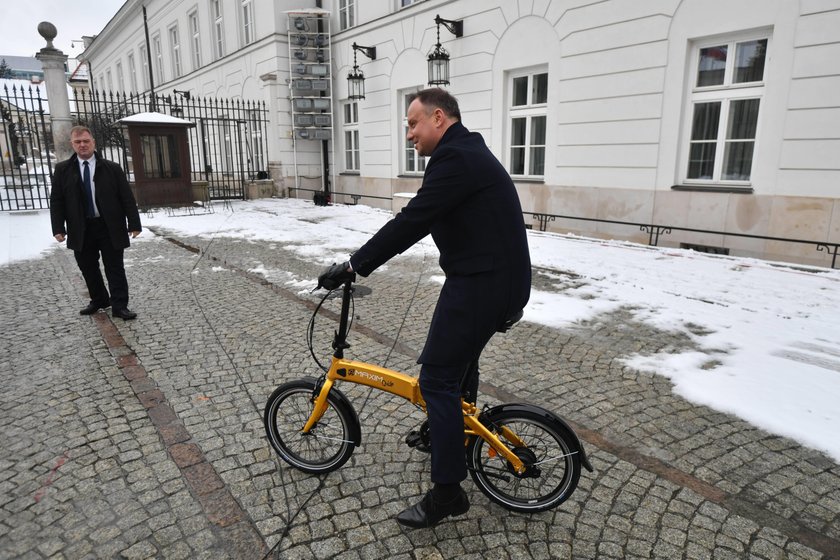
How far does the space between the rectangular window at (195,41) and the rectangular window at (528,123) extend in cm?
1933

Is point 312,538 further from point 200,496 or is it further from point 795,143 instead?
point 795,143

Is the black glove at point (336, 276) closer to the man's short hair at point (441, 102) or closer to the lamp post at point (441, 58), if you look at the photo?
the man's short hair at point (441, 102)

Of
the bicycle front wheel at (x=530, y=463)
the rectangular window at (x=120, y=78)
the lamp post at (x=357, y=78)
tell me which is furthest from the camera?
the rectangular window at (x=120, y=78)

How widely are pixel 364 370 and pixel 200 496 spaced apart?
42.3 inches

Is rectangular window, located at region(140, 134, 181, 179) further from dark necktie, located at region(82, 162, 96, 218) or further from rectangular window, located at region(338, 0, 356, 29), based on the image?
dark necktie, located at region(82, 162, 96, 218)

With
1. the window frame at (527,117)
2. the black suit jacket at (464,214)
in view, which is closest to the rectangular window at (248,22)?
the window frame at (527,117)

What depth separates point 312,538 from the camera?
248cm

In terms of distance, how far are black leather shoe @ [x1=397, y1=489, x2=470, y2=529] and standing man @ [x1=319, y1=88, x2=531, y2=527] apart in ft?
0.34

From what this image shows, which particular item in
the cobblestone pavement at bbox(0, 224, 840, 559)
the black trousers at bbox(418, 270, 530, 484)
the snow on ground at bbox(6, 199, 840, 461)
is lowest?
the cobblestone pavement at bbox(0, 224, 840, 559)

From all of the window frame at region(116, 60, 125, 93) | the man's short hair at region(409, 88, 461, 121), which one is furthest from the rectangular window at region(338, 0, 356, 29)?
the window frame at region(116, 60, 125, 93)

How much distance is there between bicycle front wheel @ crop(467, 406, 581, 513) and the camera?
8.27ft

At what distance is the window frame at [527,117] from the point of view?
38.4 feet

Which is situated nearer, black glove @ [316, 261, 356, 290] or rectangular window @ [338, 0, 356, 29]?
black glove @ [316, 261, 356, 290]

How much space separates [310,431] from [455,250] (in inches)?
55.4
